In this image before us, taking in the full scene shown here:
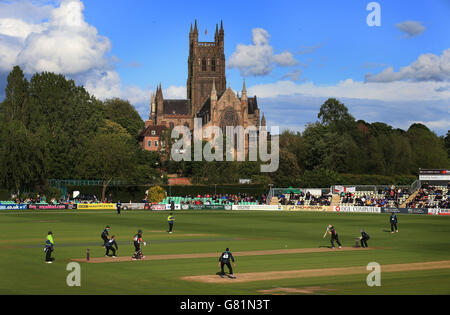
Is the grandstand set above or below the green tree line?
below

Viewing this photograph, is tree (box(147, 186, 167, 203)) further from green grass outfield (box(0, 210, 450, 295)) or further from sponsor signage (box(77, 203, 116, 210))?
green grass outfield (box(0, 210, 450, 295))

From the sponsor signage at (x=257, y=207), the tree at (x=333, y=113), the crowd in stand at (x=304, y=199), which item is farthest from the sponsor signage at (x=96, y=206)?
the tree at (x=333, y=113)

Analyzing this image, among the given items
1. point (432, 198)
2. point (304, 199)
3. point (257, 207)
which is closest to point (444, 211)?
point (432, 198)

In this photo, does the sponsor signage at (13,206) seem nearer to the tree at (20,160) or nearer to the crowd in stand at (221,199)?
the tree at (20,160)

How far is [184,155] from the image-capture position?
416ft

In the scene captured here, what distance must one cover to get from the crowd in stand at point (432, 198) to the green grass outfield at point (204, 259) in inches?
964

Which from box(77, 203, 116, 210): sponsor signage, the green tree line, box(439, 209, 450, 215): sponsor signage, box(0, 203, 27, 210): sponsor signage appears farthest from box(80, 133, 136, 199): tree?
box(439, 209, 450, 215): sponsor signage

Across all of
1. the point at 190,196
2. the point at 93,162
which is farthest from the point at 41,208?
the point at 190,196

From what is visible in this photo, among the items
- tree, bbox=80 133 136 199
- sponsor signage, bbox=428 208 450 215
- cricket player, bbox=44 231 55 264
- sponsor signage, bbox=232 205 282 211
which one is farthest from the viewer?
tree, bbox=80 133 136 199

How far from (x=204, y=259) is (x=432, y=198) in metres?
63.0

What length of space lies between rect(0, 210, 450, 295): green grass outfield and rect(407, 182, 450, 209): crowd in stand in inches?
964

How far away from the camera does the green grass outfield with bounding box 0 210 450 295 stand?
Result: 80.9 feet

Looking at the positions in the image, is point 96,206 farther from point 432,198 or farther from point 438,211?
point 432,198

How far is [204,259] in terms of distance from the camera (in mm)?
33656
